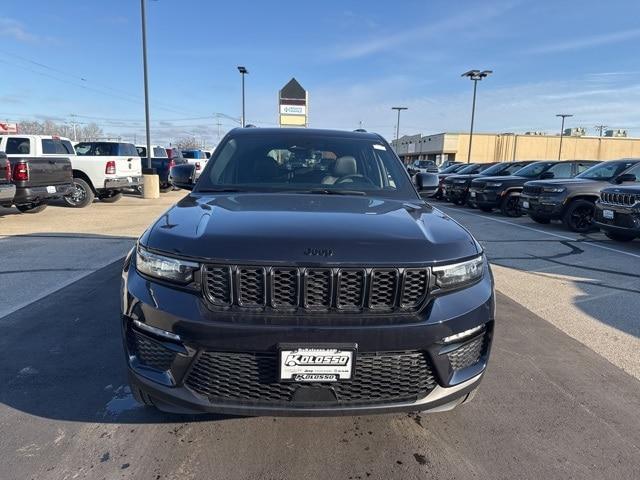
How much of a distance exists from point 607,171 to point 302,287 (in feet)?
38.7

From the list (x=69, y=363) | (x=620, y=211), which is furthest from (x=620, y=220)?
(x=69, y=363)

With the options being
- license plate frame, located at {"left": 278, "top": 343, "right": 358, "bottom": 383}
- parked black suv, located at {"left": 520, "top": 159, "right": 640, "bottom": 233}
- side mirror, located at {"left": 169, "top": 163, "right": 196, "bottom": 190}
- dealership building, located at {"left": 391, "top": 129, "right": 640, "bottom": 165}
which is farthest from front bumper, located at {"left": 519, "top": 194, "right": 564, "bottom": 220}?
dealership building, located at {"left": 391, "top": 129, "right": 640, "bottom": 165}

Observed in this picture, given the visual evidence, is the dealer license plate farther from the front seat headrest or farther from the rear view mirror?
the rear view mirror

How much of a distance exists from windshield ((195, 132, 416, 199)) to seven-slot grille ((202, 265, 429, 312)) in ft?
4.36

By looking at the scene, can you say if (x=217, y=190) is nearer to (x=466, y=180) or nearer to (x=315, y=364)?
(x=315, y=364)

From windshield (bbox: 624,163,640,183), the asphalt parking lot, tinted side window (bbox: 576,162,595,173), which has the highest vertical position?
tinted side window (bbox: 576,162,595,173)

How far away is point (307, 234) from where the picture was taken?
2297 millimetres

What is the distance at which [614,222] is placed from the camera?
8750 mm

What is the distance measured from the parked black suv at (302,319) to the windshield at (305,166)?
1.15m

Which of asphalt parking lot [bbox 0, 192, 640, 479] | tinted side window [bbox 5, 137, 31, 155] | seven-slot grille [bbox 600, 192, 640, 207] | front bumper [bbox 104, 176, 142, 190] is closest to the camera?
asphalt parking lot [bbox 0, 192, 640, 479]

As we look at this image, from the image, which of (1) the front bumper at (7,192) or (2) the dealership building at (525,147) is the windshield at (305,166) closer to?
(1) the front bumper at (7,192)

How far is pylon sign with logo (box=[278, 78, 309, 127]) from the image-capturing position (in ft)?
77.9

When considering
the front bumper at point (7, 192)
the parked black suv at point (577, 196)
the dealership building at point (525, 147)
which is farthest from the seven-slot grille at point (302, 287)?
the dealership building at point (525, 147)

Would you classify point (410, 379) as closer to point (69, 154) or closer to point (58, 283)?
point (58, 283)
